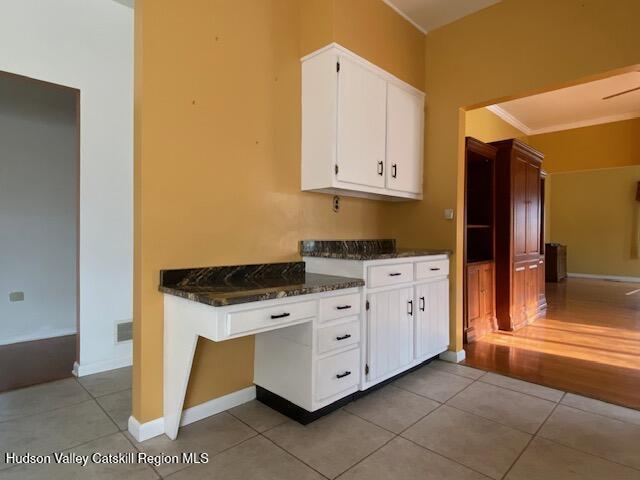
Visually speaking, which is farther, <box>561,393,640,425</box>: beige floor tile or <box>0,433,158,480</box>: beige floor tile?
<box>561,393,640,425</box>: beige floor tile

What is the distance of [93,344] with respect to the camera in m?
2.79

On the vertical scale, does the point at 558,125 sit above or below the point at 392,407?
above

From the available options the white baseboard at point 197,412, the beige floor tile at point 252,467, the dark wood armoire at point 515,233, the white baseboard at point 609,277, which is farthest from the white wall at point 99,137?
the white baseboard at point 609,277

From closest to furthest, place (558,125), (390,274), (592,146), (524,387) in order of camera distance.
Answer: (390,274) < (524,387) < (592,146) < (558,125)

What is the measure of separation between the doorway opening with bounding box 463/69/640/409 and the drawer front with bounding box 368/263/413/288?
43.4 inches

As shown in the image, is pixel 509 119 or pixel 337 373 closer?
pixel 337 373

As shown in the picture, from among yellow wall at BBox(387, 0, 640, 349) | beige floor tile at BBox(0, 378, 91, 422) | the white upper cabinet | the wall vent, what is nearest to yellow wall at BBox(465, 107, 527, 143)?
yellow wall at BBox(387, 0, 640, 349)

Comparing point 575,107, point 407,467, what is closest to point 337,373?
point 407,467

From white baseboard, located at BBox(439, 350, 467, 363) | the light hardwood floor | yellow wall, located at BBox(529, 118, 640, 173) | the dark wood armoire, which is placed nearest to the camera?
the light hardwood floor

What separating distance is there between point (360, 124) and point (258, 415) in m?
2.07

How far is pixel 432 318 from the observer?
9.44 ft

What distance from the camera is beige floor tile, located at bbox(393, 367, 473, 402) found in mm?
2467

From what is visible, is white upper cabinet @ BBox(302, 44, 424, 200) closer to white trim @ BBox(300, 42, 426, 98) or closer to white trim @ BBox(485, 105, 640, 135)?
white trim @ BBox(300, 42, 426, 98)

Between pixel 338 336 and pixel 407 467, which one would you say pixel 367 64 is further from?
pixel 407 467
